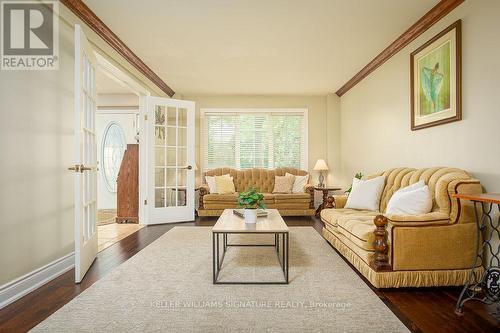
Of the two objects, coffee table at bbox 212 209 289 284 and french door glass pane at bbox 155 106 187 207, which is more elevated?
french door glass pane at bbox 155 106 187 207

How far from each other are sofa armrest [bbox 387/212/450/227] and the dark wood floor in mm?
539

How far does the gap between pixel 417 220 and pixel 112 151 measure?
266 inches

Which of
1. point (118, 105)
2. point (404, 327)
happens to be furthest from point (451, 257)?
point (118, 105)

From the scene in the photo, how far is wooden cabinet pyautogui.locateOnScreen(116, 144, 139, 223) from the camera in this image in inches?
197

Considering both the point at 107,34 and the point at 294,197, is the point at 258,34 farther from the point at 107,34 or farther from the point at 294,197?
the point at 294,197

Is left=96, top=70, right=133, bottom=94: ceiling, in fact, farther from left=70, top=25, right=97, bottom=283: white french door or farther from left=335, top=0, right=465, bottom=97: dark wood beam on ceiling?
left=335, top=0, right=465, bottom=97: dark wood beam on ceiling

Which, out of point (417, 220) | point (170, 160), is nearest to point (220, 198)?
point (170, 160)

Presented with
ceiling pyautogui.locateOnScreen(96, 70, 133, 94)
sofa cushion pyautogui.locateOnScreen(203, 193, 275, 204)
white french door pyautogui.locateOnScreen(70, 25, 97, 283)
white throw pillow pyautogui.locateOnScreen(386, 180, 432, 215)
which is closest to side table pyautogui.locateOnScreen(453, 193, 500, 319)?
white throw pillow pyautogui.locateOnScreen(386, 180, 432, 215)

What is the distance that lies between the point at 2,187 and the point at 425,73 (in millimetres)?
4101

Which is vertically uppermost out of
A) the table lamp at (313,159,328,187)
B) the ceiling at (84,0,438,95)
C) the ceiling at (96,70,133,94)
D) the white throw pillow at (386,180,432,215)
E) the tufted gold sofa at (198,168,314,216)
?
the ceiling at (96,70,133,94)

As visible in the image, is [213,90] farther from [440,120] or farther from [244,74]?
[440,120]

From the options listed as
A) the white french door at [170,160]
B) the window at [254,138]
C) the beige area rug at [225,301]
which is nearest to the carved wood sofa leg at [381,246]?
the beige area rug at [225,301]

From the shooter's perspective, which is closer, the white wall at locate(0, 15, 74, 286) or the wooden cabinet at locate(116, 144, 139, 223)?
the white wall at locate(0, 15, 74, 286)

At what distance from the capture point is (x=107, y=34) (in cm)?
340
